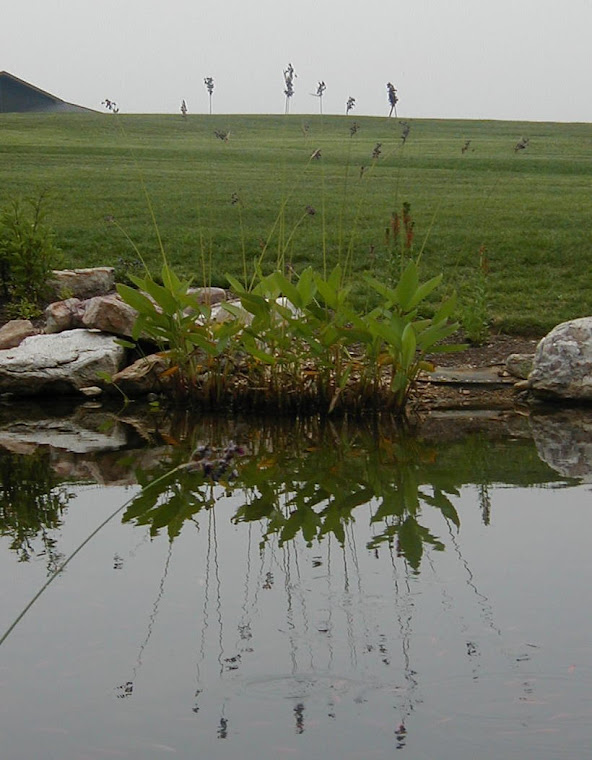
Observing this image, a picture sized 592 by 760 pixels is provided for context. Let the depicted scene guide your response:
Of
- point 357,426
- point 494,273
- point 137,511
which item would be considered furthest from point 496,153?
point 137,511

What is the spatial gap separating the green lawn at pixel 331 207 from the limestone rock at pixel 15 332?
73.2 inches

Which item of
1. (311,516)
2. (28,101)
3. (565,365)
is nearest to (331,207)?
(565,365)

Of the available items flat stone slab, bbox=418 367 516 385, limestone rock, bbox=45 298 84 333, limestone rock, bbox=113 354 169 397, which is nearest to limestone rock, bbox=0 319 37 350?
limestone rock, bbox=45 298 84 333

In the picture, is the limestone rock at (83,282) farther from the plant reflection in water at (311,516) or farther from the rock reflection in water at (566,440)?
the rock reflection in water at (566,440)

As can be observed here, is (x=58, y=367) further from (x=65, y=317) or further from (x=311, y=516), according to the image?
(x=311, y=516)

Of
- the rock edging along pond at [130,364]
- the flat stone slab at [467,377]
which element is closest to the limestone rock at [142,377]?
the rock edging along pond at [130,364]

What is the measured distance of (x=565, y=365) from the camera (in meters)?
8.51

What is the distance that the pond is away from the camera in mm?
3229

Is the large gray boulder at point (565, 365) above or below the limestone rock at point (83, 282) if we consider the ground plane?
above

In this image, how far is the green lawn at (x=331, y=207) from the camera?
476 inches

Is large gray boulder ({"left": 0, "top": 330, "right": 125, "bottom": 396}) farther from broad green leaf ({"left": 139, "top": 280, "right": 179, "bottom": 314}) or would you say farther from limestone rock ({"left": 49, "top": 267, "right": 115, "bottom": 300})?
limestone rock ({"left": 49, "top": 267, "right": 115, "bottom": 300})

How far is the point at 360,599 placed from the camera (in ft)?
13.9

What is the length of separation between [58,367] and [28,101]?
44.8m

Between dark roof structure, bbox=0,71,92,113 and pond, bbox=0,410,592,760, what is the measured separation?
45.7 meters
